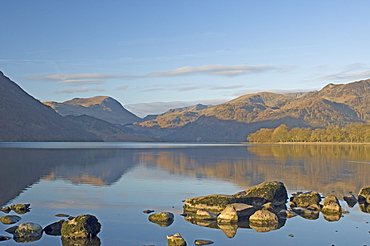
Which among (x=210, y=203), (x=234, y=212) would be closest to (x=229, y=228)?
(x=234, y=212)

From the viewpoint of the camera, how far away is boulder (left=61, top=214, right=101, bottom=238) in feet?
83.0

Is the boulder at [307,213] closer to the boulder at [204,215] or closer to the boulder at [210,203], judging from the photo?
the boulder at [210,203]

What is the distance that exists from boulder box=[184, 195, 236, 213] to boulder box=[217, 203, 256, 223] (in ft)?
3.66

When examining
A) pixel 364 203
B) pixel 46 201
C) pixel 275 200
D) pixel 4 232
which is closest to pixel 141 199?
pixel 46 201

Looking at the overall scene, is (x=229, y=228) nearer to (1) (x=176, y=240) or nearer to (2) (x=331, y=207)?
(1) (x=176, y=240)

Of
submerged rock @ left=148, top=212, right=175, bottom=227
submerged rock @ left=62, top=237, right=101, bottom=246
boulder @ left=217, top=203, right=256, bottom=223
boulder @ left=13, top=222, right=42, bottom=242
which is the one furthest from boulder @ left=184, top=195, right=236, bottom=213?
boulder @ left=13, top=222, right=42, bottom=242

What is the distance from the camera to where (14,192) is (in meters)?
43.7

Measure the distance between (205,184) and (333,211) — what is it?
21557 millimetres

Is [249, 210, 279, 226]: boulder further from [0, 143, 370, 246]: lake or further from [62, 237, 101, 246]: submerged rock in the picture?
[62, 237, 101, 246]: submerged rock

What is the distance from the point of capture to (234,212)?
96.5 feet

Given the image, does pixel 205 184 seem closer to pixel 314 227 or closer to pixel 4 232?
pixel 314 227

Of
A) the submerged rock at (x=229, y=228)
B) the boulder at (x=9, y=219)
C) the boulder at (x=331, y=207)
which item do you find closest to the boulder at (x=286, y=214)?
the boulder at (x=331, y=207)

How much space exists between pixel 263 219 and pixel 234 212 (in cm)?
212

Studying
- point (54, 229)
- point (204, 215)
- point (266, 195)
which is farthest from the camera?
point (266, 195)
